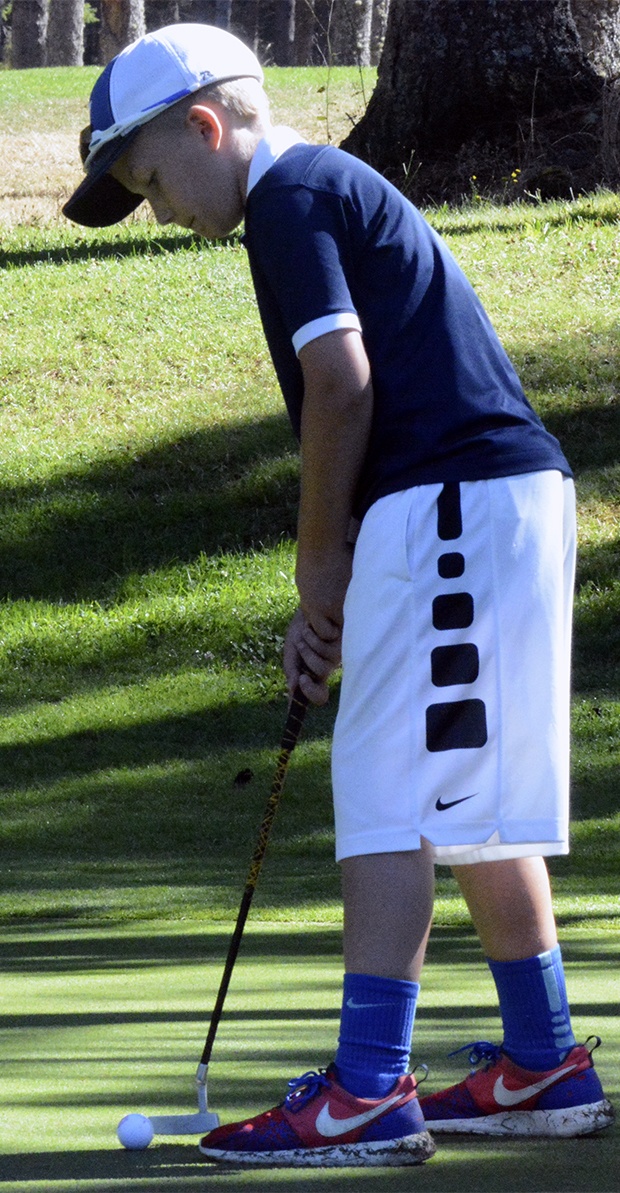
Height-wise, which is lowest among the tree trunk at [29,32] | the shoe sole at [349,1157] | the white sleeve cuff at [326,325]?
the tree trunk at [29,32]

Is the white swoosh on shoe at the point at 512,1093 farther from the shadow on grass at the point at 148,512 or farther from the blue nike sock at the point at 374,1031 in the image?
the shadow on grass at the point at 148,512

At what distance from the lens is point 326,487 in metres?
3.07

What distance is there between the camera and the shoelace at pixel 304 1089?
2973 mm

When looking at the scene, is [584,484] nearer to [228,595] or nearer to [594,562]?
[594,562]

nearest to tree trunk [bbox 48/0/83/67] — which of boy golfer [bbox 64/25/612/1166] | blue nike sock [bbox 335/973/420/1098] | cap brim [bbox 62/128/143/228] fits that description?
cap brim [bbox 62/128/143/228]

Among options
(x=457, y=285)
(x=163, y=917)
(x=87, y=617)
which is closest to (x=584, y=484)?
(x=87, y=617)

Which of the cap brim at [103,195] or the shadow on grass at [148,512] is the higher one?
the cap brim at [103,195]

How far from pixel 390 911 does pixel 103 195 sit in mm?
1440

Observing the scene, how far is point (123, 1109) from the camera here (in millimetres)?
3209

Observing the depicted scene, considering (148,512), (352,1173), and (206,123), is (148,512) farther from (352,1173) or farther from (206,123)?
(352,1173)

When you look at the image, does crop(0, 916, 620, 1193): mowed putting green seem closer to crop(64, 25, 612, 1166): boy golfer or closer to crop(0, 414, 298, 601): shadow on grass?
crop(64, 25, 612, 1166): boy golfer

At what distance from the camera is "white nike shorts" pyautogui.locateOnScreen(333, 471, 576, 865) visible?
2.95 meters

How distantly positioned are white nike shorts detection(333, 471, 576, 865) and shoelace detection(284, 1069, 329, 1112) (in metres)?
0.38

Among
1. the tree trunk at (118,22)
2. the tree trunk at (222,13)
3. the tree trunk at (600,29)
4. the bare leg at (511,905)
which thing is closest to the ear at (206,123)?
the bare leg at (511,905)
